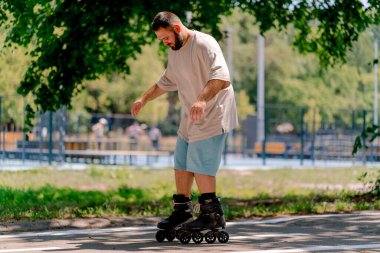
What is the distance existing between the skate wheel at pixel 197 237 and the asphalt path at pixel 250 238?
0.11 ft

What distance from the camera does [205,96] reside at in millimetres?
6617

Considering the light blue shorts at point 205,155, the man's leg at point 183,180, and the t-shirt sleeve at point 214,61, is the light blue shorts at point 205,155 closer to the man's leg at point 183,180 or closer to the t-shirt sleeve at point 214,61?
the man's leg at point 183,180

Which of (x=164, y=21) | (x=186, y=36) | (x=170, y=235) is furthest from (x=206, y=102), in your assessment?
(x=170, y=235)

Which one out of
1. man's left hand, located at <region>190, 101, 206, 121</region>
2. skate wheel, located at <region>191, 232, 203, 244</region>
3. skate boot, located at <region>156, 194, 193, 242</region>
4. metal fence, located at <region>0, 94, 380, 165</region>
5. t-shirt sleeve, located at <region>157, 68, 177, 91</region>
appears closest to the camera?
man's left hand, located at <region>190, 101, 206, 121</region>

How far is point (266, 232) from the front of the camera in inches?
314

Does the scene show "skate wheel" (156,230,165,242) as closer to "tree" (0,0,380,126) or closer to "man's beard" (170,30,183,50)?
"man's beard" (170,30,183,50)

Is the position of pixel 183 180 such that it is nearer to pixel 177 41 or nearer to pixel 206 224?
pixel 206 224

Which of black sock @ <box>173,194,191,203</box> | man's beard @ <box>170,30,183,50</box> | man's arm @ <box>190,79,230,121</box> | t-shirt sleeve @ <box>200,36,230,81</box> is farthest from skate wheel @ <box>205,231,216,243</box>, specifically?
man's beard @ <box>170,30,183,50</box>

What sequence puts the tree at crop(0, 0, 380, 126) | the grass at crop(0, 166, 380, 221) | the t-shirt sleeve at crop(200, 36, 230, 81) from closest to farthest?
1. the t-shirt sleeve at crop(200, 36, 230, 81)
2. the grass at crop(0, 166, 380, 221)
3. the tree at crop(0, 0, 380, 126)

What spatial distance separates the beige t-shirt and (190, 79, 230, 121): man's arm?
60mm

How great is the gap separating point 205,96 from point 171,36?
0.52 metres

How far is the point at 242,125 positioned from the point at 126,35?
2955 cm

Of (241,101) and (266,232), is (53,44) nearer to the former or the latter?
(266,232)

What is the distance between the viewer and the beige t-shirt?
22.3 ft
